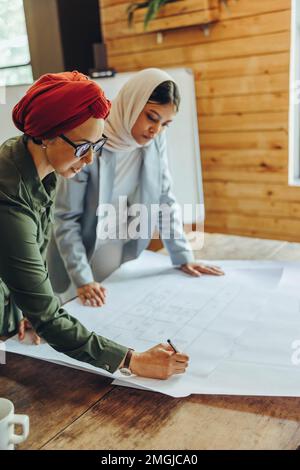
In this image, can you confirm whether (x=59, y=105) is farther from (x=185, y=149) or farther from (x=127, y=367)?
(x=185, y=149)

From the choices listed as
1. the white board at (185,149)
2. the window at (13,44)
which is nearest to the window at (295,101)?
the white board at (185,149)

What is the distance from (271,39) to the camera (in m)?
2.46

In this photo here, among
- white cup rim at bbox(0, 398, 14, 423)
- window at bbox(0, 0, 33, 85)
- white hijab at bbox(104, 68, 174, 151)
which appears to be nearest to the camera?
white cup rim at bbox(0, 398, 14, 423)

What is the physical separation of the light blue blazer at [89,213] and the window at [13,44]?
1.12 meters

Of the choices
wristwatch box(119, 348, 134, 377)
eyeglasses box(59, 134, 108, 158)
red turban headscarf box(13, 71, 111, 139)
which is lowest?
wristwatch box(119, 348, 134, 377)

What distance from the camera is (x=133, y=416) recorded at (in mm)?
739

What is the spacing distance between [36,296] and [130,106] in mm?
683

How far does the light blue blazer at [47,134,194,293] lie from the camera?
4.36ft

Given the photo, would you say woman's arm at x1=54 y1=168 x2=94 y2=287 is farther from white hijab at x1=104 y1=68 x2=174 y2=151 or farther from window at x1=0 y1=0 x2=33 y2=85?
window at x1=0 y1=0 x2=33 y2=85

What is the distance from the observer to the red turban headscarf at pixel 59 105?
0.78m

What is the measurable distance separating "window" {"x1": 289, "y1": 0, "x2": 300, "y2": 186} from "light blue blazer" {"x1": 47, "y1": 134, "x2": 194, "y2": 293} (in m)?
1.24

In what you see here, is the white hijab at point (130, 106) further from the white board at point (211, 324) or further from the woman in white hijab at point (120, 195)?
the white board at point (211, 324)

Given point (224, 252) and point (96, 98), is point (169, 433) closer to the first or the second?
point (96, 98)

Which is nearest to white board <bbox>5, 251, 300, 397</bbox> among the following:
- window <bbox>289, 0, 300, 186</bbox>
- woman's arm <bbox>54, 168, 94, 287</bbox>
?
woman's arm <bbox>54, 168, 94, 287</bbox>
